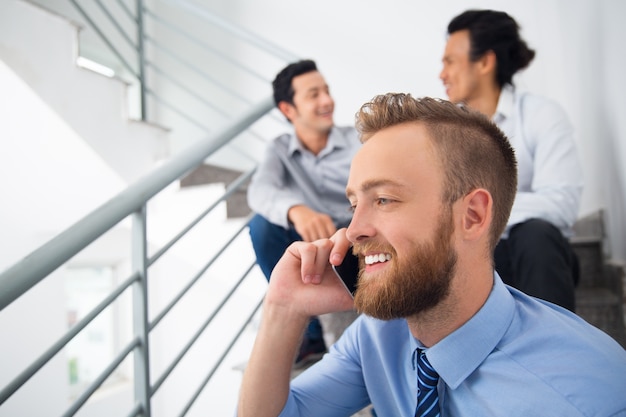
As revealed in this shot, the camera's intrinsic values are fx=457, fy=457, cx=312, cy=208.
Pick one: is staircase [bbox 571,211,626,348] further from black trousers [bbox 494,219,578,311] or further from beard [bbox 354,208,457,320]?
beard [bbox 354,208,457,320]

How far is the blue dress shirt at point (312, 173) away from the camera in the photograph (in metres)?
1.45

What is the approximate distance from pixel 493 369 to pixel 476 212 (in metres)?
0.17

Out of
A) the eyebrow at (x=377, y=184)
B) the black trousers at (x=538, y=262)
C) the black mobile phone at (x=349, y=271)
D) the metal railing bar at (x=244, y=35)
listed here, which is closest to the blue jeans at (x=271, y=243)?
the black trousers at (x=538, y=262)

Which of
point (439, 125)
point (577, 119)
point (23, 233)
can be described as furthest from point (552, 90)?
point (23, 233)

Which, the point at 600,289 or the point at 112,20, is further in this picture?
the point at 112,20

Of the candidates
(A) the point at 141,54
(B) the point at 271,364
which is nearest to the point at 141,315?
(B) the point at 271,364

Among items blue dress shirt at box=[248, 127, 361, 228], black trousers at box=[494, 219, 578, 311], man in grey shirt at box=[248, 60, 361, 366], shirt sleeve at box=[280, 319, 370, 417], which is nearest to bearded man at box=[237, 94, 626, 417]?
shirt sleeve at box=[280, 319, 370, 417]

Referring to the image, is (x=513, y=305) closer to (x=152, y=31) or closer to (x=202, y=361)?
(x=202, y=361)

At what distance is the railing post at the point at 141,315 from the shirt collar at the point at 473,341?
64 cm

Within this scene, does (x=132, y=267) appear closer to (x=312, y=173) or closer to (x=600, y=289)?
(x=312, y=173)

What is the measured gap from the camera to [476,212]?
1.72ft

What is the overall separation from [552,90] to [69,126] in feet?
6.82

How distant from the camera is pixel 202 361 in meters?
2.84

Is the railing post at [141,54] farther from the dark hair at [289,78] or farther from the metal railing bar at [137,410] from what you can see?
the metal railing bar at [137,410]
